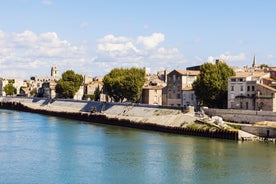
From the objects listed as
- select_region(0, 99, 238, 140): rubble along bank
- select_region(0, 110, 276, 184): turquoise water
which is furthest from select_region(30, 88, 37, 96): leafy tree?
select_region(0, 110, 276, 184): turquoise water

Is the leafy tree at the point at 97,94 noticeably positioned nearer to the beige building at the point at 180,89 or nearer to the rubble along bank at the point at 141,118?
the rubble along bank at the point at 141,118

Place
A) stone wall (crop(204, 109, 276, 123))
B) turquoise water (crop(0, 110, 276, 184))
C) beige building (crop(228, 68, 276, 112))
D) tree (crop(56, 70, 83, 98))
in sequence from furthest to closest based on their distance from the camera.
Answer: tree (crop(56, 70, 83, 98)) → beige building (crop(228, 68, 276, 112)) → stone wall (crop(204, 109, 276, 123)) → turquoise water (crop(0, 110, 276, 184))

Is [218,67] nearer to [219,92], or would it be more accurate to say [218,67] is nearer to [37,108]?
[219,92]

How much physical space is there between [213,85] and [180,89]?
13.4 meters

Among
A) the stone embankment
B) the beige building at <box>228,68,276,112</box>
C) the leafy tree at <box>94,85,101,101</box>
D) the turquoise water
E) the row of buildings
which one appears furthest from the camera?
the leafy tree at <box>94,85,101,101</box>

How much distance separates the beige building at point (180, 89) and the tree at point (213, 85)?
871cm

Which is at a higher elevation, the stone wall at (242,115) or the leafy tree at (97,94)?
the leafy tree at (97,94)

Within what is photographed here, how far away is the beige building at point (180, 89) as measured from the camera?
251ft

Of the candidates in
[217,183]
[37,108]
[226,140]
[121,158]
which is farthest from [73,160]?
[37,108]

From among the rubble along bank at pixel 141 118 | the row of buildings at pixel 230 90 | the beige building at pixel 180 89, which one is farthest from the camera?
the beige building at pixel 180 89

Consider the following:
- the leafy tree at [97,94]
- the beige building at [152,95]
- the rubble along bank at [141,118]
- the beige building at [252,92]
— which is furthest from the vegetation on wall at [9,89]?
the beige building at [252,92]

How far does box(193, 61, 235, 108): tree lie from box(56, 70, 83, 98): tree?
5361 centimetres

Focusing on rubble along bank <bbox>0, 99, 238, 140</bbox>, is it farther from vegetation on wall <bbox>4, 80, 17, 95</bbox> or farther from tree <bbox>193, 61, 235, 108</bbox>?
vegetation on wall <bbox>4, 80, 17, 95</bbox>

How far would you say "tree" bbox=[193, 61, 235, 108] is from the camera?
65.6 meters
